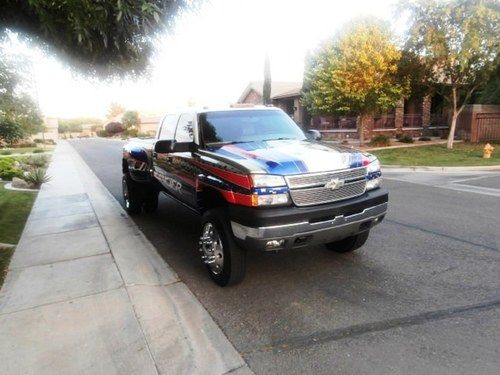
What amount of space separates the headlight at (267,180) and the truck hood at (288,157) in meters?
0.05

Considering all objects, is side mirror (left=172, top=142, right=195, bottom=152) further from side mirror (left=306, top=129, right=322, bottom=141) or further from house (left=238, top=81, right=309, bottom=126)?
house (left=238, top=81, right=309, bottom=126)

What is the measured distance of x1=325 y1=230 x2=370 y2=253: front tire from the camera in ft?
17.2

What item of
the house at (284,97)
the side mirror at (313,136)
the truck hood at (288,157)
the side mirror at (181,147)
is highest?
the house at (284,97)

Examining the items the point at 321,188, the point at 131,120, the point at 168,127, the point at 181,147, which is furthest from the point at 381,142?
the point at 131,120

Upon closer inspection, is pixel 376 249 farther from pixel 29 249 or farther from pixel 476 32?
pixel 476 32

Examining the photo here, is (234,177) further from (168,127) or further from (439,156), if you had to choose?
(439,156)

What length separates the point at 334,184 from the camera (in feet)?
13.9

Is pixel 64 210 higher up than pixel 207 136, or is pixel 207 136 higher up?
pixel 207 136

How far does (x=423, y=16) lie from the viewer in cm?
1872

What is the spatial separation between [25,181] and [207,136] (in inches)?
360

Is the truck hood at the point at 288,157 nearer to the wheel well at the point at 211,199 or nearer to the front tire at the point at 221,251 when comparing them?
the wheel well at the point at 211,199

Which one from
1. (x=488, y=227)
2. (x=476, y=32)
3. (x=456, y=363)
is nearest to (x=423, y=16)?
(x=476, y=32)

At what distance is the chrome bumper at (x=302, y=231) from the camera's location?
390cm

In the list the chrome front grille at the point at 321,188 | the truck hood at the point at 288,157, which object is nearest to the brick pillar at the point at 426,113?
the truck hood at the point at 288,157
